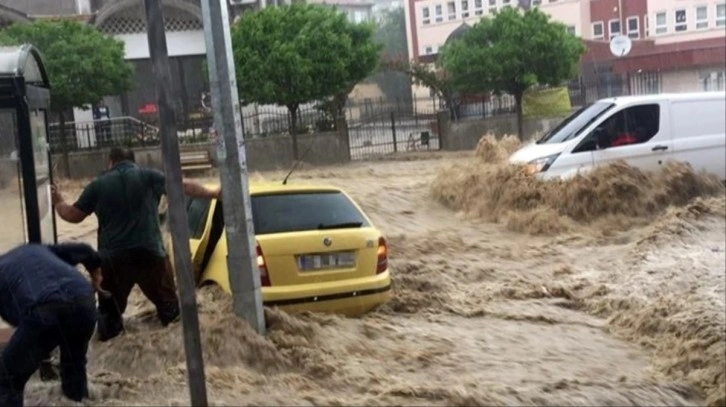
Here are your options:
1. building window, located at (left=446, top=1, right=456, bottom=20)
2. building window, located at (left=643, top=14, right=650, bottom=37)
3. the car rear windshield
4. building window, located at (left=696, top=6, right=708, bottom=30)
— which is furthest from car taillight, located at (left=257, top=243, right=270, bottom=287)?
building window, located at (left=446, top=1, right=456, bottom=20)

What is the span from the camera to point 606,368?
7.53 m

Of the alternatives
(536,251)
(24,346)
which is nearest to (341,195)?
(24,346)

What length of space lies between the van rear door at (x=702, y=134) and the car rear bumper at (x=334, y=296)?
889cm

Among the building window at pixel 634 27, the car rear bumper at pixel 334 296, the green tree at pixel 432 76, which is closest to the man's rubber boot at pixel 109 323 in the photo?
the car rear bumper at pixel 334 296

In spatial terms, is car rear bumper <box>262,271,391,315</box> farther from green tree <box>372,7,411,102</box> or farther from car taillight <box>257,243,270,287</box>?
green tree <box>372,7,411,102</box>

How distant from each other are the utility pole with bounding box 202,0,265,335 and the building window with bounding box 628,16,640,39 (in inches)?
281

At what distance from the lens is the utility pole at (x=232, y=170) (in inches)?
285

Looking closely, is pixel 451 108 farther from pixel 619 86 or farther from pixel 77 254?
pixel 77 254

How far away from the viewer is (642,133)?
1606 centimetres

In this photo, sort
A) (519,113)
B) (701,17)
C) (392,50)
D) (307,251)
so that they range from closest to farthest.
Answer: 1. (307,251)
2. (701,17)
3. (519,113)
4. (392,50)

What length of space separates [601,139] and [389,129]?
15820 millimetres

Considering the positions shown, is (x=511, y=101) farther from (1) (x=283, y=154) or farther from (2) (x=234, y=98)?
(2) (x=234, y=98)

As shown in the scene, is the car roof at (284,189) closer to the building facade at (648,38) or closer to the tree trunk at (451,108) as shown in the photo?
the building facade at (648,38)

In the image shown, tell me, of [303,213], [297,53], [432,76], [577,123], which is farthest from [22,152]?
[432,76]
